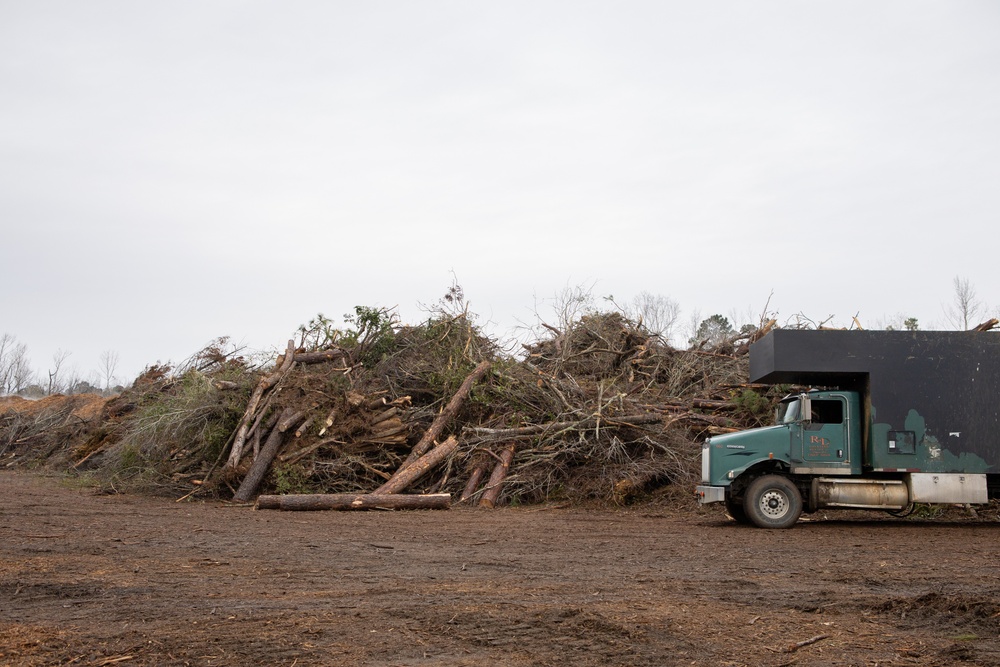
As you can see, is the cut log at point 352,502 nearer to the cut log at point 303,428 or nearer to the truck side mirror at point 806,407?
the cut log at point 303,428

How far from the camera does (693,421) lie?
2025 centimetres

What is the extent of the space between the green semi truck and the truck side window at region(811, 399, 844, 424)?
0.02m

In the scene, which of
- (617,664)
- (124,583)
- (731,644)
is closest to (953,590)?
(731,644)

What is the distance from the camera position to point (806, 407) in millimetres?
15133

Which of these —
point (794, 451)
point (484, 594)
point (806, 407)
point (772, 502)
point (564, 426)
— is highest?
point (806, 407)

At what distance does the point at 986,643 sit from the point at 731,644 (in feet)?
6.22

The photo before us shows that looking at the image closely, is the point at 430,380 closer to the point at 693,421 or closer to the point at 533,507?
the point at 533,507

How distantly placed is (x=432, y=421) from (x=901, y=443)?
1053 cm

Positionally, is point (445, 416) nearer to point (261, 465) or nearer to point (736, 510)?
point (261, 465)

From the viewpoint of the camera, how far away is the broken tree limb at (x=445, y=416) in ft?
64.5

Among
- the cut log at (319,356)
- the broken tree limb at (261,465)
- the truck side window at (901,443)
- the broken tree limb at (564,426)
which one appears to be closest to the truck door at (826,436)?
the truck side window at (901,443)

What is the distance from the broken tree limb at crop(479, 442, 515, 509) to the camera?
18703 mm

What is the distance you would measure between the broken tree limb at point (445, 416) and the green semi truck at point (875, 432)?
22.7ft

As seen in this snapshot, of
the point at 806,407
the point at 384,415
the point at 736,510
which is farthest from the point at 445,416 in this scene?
the point at 806,407
